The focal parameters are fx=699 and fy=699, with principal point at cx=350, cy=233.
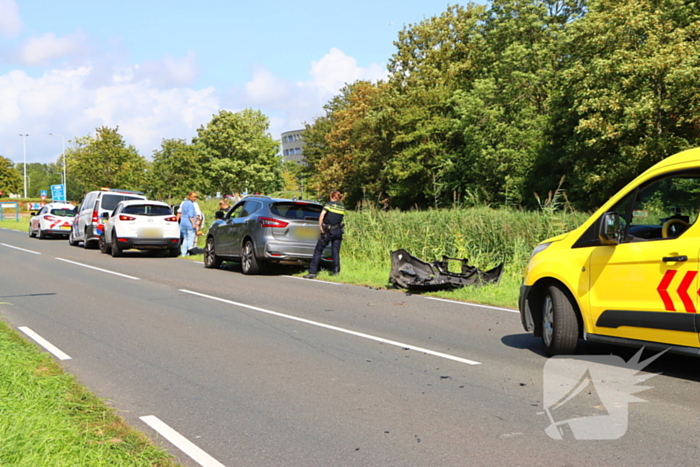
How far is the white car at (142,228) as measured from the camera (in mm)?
21188

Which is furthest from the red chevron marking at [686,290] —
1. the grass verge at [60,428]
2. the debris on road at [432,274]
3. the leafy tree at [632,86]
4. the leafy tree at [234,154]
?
the leafy tree at [234,154]

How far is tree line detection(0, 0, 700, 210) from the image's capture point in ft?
103

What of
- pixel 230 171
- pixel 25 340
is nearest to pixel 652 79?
pixel 25 340

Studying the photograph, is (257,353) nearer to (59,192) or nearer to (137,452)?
(137,452)

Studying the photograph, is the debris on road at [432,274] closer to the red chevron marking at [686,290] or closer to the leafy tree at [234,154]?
the red chevron marking at [686,290]

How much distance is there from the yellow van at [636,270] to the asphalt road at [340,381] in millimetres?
470

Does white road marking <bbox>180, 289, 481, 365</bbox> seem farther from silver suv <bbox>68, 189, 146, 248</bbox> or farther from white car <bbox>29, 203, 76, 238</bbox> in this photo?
white car <bbox>29, 203, 76, 238</bbox>

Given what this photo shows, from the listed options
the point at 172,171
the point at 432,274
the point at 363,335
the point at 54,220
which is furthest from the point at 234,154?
the point at 363,335

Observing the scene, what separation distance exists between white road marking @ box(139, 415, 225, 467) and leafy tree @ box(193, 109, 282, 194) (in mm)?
72052

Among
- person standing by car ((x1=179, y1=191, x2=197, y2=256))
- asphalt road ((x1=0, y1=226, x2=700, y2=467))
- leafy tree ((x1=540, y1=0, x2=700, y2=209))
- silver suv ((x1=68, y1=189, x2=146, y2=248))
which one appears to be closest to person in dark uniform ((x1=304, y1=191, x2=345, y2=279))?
asphalt road ((x1=0, y1=226, x2=700, y2=467))

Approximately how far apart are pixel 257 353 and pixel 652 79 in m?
29.2

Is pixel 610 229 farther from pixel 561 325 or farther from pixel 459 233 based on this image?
pixel 459 233

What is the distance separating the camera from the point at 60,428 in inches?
175

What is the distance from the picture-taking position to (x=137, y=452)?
421 cm
